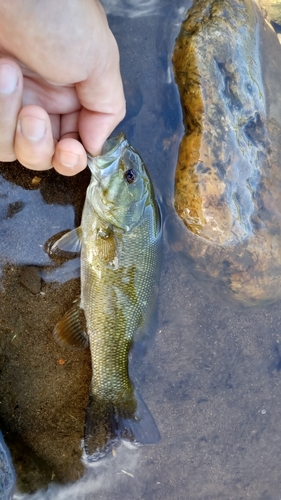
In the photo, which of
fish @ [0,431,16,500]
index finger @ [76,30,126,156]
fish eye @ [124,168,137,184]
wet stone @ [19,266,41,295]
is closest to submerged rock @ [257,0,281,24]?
index finger @ [76,30,126,156]

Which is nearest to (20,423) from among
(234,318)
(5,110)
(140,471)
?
(140,471)

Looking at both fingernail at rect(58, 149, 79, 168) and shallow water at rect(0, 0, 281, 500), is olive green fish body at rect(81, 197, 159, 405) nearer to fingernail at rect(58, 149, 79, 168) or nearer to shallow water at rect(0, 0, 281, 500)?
shallow water at rect(0, 0, 281, 500)

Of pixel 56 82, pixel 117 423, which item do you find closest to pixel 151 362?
pixel 117 423

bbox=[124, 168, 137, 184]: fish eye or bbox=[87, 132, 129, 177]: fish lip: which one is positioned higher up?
bbox=[87, 132, 129, 177]: fish lip

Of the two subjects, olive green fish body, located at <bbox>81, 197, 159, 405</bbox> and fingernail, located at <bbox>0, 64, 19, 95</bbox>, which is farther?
olive green fish body, located at <bbox>81, 197, 159, 405</bbox>

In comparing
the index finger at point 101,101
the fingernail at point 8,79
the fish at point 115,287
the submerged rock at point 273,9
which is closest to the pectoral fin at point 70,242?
the fish at point 115,287

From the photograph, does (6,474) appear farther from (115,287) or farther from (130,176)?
(130,176)

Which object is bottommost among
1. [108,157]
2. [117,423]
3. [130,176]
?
[117,423]
